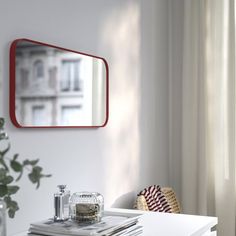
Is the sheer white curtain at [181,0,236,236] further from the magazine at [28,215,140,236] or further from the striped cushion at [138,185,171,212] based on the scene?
the magazine at [28,215,140,236]

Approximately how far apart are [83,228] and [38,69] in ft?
2.32

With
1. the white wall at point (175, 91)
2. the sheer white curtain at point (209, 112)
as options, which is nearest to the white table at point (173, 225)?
the sheer white curtain at point (209, 112)

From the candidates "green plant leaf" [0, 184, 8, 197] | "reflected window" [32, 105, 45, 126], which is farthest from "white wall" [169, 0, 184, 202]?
"green plant leaf" [0, 184, 8, 197]

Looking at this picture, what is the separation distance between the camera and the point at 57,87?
196 cm

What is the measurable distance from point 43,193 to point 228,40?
1639 mm

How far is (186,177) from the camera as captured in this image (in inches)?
117

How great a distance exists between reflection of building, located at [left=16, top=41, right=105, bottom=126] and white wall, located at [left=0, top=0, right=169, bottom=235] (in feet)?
0.17

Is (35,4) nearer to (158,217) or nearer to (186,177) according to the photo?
(158,217)

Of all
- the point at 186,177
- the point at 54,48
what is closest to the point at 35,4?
the point at 54,48

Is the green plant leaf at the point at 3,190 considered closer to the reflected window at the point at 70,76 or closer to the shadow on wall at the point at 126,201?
the reflected window at the point at 70,76

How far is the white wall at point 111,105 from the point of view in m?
1.82

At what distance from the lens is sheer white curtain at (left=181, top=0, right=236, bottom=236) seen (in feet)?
9.37

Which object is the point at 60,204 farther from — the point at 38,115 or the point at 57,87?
the point at 57,87

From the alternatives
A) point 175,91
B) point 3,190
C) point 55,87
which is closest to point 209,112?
point 175,91
